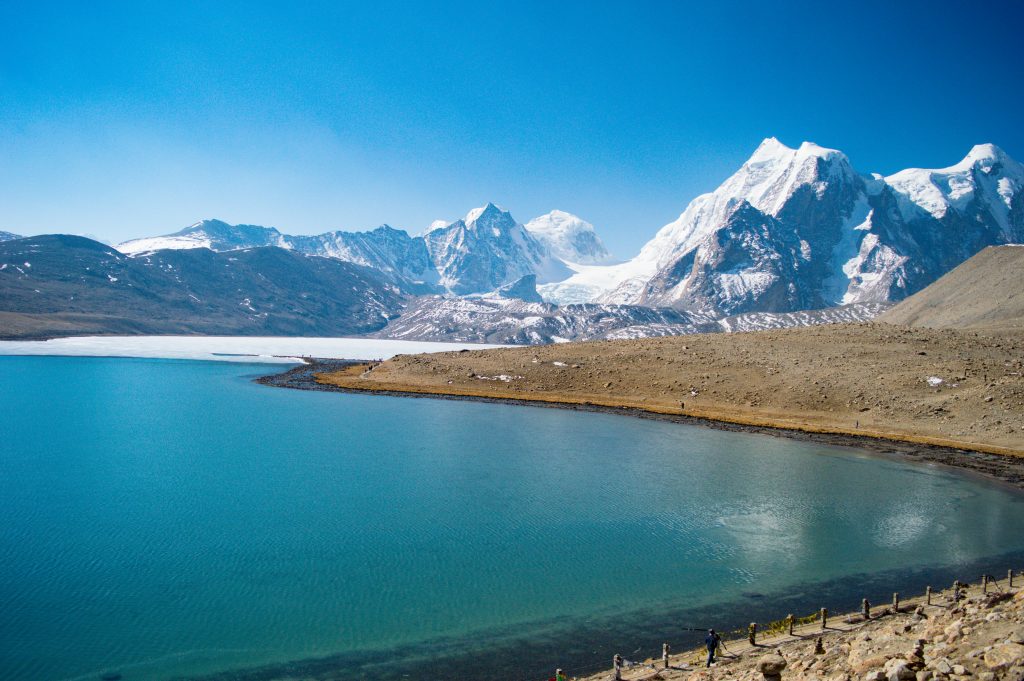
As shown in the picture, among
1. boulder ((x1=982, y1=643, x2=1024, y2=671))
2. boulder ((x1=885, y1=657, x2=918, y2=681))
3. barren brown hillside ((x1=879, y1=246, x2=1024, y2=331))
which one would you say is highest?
barren brown hillside ((x1=879, y1=246, x2=1024, y2=331))

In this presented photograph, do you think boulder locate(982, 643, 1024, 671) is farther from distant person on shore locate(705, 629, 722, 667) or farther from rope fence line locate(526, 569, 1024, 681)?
rope fence line locate(526, 569, 1024, 681)

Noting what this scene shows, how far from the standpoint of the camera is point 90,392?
11419 centimetres

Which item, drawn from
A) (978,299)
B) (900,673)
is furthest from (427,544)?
(978,299)

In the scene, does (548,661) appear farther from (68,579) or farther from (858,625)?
(68,579)

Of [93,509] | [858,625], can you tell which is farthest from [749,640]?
[93,509]

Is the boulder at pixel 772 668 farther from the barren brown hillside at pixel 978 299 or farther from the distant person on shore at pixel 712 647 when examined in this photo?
the barren brown hillside at pixel 978 299

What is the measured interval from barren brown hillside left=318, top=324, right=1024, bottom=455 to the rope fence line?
180 feet

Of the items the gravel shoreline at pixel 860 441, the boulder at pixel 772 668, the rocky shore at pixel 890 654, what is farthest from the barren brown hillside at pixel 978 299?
the boulder at pixel 772 668

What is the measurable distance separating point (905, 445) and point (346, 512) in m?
67.2

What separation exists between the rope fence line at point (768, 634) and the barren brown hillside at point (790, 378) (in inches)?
2165

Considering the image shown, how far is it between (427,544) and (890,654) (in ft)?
86.0

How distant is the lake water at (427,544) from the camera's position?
88.6 ft

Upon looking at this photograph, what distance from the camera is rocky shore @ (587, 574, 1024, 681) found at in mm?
16312

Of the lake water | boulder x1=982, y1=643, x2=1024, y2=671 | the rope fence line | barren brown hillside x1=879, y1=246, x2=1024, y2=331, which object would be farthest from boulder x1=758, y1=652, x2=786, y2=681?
barren brown hillside x1=879, y1=246, x2=1024, y2=331
